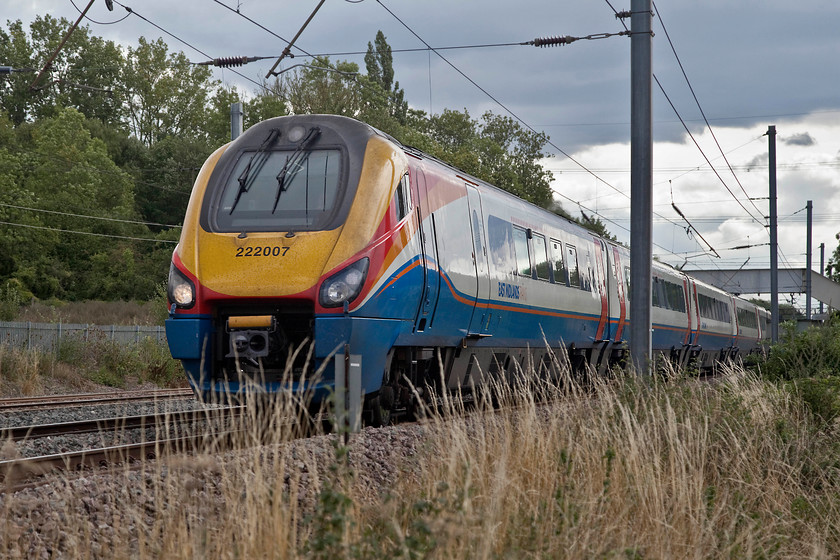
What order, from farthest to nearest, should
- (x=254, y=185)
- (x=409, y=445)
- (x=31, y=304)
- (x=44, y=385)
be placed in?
1. (x=31, y=304)
2. (x=44, y=385)
3. (x=254, y=185)
4. (x=409, y=445)

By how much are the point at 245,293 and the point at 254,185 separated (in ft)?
4.56

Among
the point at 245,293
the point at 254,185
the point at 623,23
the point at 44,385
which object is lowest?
the point at 44,385

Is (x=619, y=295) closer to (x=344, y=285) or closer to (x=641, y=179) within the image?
(x=641, y=179)

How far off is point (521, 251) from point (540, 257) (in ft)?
3.18

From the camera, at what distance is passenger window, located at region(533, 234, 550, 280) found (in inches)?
568

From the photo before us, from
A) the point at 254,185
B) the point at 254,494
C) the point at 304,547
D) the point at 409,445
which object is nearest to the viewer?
the point at 304,547

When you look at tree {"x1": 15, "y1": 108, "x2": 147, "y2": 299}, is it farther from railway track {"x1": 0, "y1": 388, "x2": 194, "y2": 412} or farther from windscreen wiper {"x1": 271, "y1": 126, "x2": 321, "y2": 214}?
windscreen wiper {"x1": 271, "y1": 126, "x2": 321, "y2": 214}

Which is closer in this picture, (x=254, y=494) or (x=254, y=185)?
(x=254, y=494)

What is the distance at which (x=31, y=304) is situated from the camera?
42.4 meters

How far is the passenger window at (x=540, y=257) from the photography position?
1442 centimetres

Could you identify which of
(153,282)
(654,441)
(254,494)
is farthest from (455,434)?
(153,282)

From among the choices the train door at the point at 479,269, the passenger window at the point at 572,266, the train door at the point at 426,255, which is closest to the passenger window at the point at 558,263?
the passenger window at the point at 572,266

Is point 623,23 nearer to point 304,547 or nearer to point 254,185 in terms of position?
point 254,185

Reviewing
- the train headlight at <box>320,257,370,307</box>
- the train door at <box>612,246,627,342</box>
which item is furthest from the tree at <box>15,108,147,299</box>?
the train headlight at <box>320,257,370,307</box>
